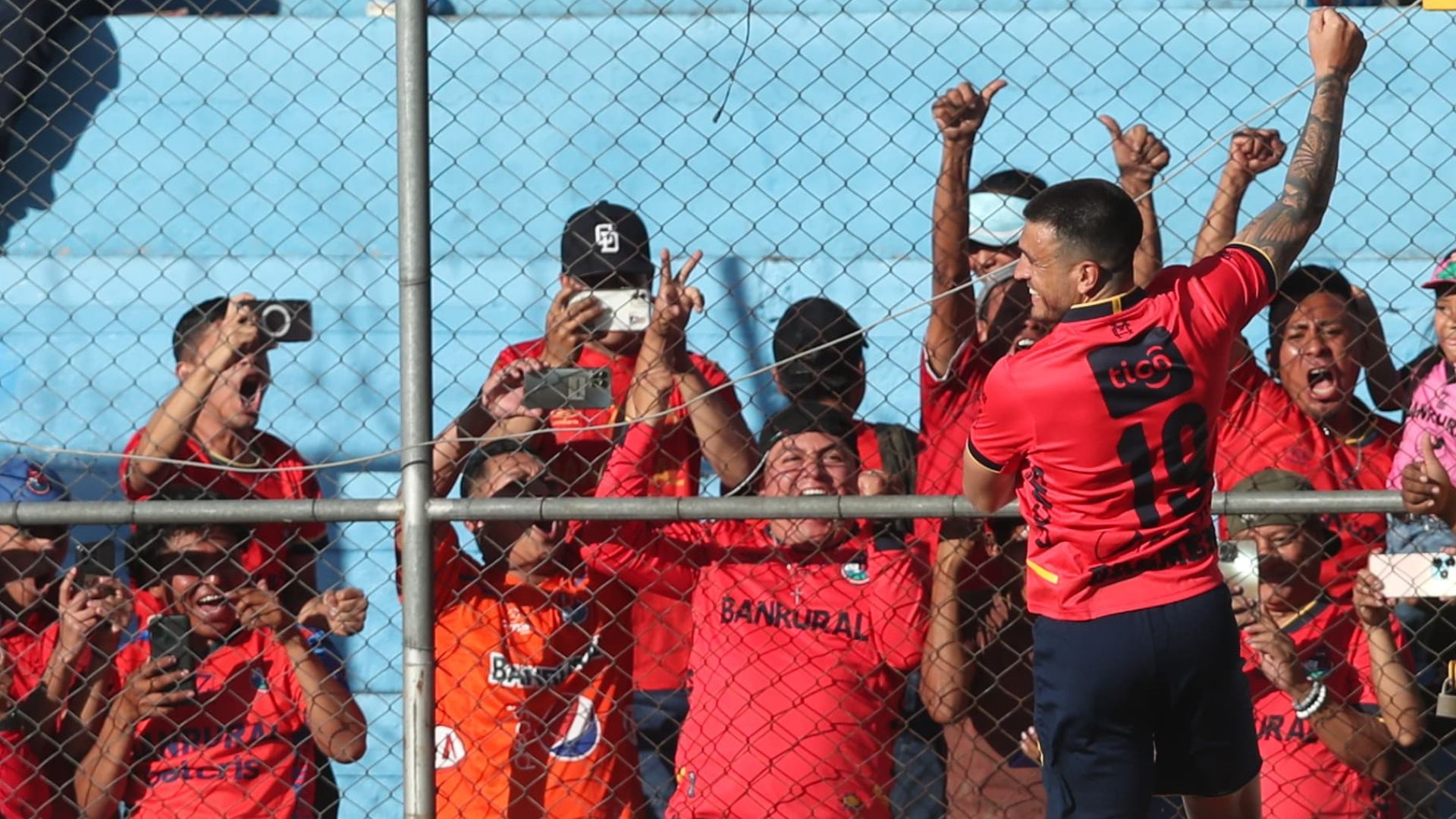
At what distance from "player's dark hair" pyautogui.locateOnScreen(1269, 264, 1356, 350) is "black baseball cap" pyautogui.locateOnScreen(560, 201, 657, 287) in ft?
5.59

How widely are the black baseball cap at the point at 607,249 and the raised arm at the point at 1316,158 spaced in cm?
181

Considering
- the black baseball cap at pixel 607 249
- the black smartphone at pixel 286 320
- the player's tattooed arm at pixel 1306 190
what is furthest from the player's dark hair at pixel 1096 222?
the black smartphone at pixel 286 320

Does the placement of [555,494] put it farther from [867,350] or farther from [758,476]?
[867,350]

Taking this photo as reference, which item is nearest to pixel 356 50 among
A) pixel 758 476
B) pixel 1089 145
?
pixel 1089 145

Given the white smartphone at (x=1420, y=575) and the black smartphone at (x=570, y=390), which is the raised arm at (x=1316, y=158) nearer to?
the white smartphone at (x=1420, y=575)

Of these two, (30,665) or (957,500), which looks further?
(30,665)

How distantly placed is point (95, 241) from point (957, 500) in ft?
14.4

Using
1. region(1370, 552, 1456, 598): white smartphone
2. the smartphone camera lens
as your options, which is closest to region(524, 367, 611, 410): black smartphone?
the smartphone camera lens

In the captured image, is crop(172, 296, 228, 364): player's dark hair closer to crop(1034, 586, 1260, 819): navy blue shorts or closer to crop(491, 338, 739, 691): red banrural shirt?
crop(491, 338, 739, 691): red banrural shirt

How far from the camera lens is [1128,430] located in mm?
2990

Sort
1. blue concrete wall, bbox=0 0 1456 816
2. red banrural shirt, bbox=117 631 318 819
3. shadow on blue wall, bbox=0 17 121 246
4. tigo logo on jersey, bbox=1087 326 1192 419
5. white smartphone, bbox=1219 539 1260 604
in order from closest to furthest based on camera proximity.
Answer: tigo logo on jersey, bbox=1087 326 1192 419, white smartphone, bbox=1219 539 1260 604, red banrural shirt, bbox=117 631 318 819, blue concrete wall, bbox=0 0 1456 816, shadow on blue wall, bbox=0 17 121 246

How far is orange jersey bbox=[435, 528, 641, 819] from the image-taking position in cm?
417

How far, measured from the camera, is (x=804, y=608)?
4.20m

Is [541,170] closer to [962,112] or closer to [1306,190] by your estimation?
[962,112]
